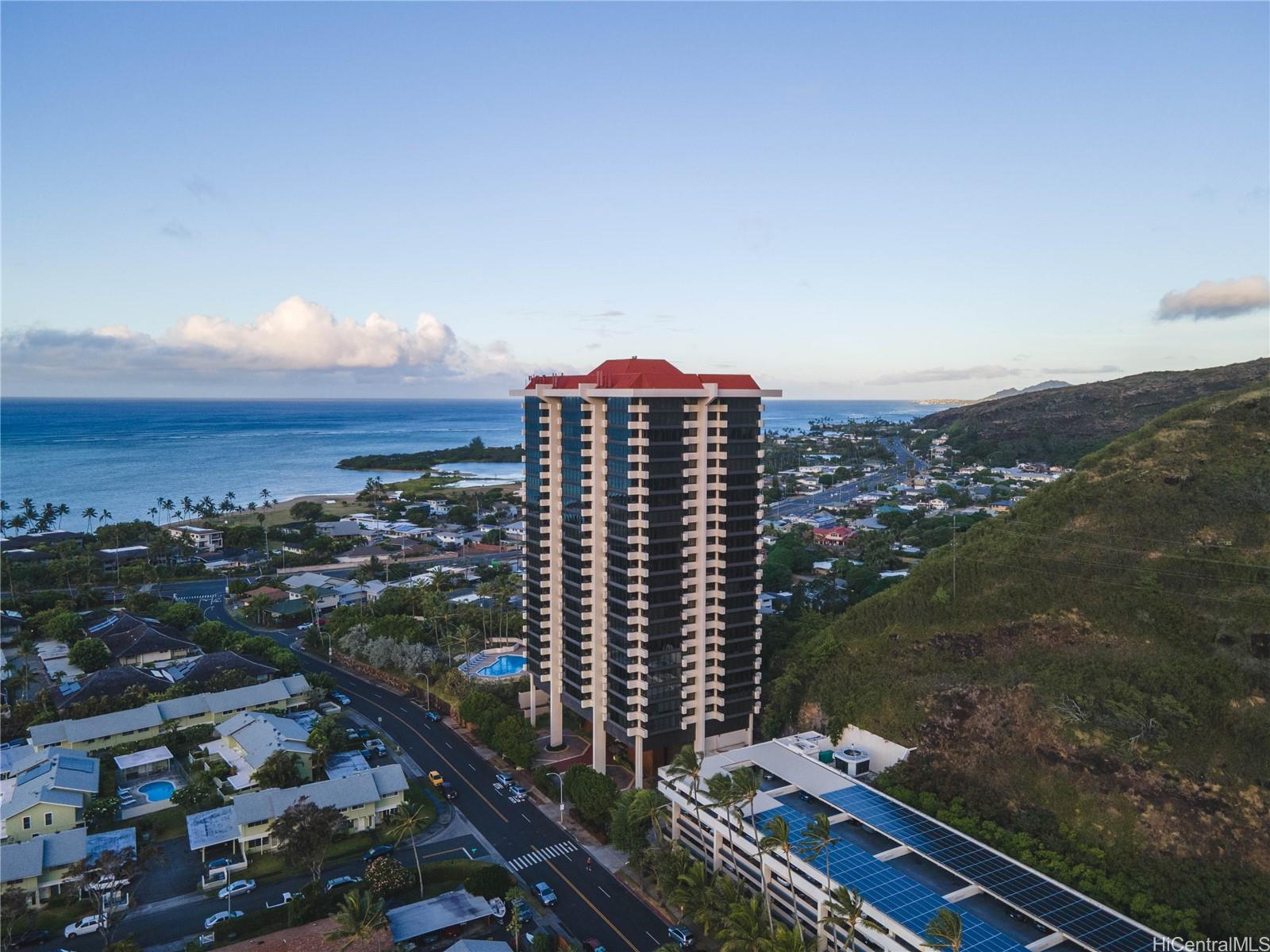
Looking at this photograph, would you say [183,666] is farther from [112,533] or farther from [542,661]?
[112,533]

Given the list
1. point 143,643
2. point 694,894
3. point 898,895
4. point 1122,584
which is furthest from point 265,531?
point 898,895

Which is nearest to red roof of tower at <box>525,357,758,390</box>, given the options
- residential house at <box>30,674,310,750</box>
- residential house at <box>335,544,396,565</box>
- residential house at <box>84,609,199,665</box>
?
residential house at <box>30,674,310,750</box>

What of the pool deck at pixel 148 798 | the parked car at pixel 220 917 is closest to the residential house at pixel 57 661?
the pool deck at pixel 148 798

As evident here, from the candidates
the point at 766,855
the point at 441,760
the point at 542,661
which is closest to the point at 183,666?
the point at 441,760

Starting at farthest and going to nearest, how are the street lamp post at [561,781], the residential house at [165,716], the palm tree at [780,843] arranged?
the residential house at [165,716] → the street lamp post at [561,781] → the palm tree at [780,843]

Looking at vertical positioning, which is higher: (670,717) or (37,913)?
(670,717)

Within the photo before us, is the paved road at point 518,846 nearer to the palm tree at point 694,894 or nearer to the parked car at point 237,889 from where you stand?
the parked car at point 237,889
